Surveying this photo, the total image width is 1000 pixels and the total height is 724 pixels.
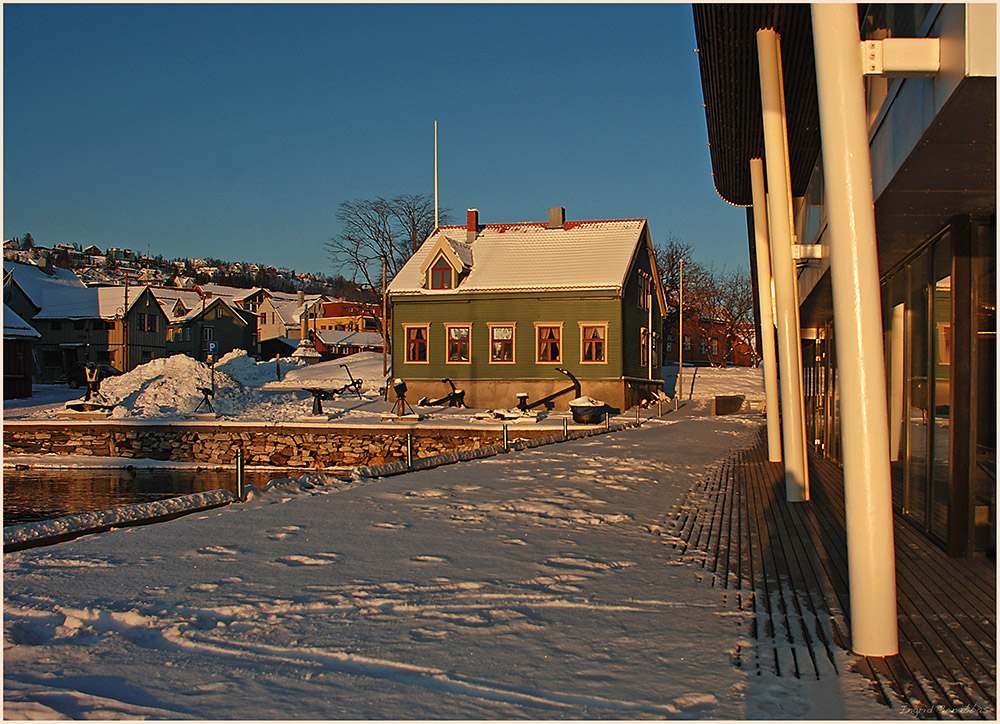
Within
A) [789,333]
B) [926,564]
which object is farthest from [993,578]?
[789,333]

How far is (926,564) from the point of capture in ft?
20.8

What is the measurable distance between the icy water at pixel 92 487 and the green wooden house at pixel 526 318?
1230 cm

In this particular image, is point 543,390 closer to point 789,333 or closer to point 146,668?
point 789,333

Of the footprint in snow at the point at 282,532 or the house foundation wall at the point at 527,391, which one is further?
the house foundation wall at the point at 527,391

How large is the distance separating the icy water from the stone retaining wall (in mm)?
1590

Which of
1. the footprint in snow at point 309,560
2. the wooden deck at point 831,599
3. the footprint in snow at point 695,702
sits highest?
the footprint in snow at point 309,560

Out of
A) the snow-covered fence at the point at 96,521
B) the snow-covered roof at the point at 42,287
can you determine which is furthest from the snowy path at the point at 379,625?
the snow-covered roof at the point at 42,287

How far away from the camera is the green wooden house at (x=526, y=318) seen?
110 ft

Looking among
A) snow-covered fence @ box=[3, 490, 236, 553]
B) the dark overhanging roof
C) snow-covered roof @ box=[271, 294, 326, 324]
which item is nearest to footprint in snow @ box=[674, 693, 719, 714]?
snow-covered fence @ box=[3, 490, 236, 553]

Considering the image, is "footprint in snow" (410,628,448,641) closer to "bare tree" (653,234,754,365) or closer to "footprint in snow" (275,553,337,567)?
"footprint in snow" (275,553,337,567)

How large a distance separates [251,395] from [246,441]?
13.8 meters

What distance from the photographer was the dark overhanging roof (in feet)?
29.7

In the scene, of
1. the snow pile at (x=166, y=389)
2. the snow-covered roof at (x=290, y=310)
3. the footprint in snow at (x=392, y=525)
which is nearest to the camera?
the footprint in snow at (x=392, y=525)

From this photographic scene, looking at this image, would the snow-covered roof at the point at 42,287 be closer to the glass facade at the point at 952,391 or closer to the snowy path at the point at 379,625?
the snowy path at the point at 379,625
